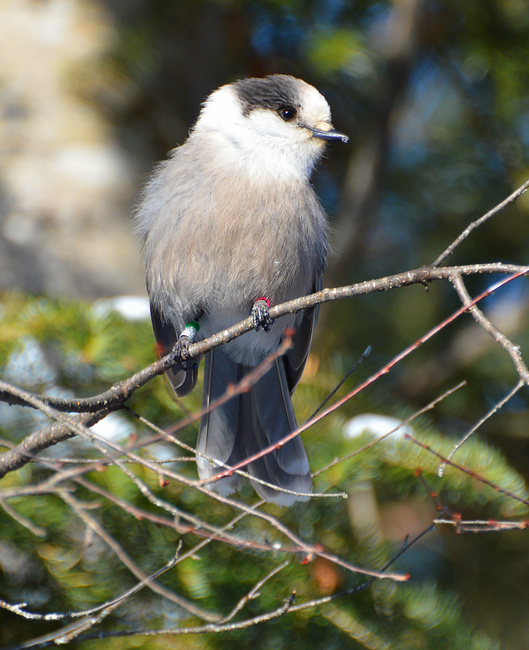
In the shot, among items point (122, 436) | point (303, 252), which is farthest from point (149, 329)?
point (303, 252)

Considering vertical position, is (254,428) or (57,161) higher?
(57,161)

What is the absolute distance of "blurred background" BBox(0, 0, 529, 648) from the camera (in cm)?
289

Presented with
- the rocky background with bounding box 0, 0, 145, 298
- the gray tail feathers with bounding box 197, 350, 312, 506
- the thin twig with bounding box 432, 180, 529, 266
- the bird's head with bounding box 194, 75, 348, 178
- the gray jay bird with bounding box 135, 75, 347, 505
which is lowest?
the thin twig with bounding box 432, 180, 529, 266

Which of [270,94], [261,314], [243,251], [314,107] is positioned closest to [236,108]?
[270,94]

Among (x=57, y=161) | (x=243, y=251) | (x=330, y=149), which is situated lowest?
(x=243, y=251)

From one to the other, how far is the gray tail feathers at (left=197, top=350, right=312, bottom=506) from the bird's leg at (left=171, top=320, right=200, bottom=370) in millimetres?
151

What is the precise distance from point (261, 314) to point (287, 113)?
0.90 meters

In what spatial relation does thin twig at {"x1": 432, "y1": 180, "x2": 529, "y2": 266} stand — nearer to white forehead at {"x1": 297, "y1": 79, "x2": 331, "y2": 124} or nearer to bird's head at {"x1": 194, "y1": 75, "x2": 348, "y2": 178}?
bird's head at {"x1": 194, "y1": 75, "x2": 348, "y2": 178}

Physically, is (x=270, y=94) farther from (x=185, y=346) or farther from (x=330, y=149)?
(x=185, y=346)

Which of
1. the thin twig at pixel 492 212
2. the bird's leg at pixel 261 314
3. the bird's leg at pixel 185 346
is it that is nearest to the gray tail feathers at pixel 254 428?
the bird's leg at pixel 185 346

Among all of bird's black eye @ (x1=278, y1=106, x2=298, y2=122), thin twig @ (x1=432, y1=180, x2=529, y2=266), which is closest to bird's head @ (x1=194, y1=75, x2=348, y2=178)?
bird's black eye @ (x1=278, y1=106, x2=298, y2=122)

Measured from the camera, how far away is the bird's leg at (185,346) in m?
1.89

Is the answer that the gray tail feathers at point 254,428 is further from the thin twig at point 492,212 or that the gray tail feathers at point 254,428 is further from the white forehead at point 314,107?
the thin twig at point 492,212

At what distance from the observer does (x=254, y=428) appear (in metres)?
2.41
